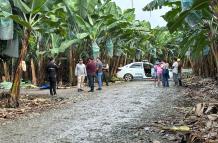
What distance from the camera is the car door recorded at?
35.1m

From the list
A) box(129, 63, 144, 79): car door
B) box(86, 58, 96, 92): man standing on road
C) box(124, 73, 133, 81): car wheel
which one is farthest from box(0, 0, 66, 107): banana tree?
box(129, 63, 144, 79): car door

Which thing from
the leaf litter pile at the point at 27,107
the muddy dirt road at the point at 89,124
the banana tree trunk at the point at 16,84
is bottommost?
the muddy dirt road at the point at 89,124

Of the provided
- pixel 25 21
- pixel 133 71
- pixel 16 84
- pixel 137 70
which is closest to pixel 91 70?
pixel 16 84

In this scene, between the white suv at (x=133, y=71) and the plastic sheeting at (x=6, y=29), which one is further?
the white suv at (x=133, y=71)

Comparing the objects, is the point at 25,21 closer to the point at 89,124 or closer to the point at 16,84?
the point at 16,84

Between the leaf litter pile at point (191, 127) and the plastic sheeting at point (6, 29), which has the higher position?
the plastic sheeting at point (6, 29)

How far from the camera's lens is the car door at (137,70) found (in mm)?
35094

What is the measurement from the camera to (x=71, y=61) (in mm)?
28156

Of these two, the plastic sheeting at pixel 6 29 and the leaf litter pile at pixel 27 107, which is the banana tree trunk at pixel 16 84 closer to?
the leaf litter pile at pixel 27 107

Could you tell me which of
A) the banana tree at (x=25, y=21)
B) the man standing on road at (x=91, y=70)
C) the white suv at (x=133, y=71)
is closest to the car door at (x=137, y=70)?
the white suv at (x=133, y=71)

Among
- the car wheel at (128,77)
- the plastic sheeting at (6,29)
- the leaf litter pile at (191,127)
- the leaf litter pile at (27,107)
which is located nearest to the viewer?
the leaf litter pile at (191,127)

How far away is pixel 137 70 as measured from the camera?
35.4m

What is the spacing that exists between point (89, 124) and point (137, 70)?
2481 centimetres

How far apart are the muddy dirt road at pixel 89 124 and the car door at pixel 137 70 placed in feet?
63.9
